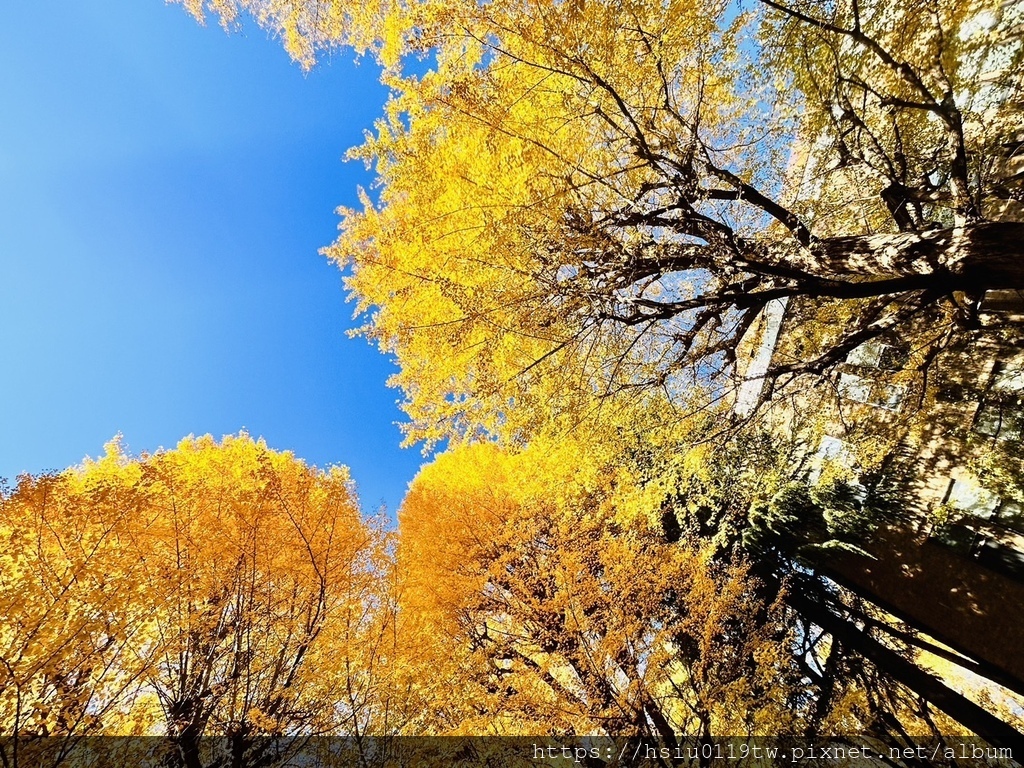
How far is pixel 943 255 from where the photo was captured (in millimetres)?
3254

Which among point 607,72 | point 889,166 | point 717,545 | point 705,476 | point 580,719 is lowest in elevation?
point 580,719

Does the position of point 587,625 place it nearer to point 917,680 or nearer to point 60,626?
point 917,680

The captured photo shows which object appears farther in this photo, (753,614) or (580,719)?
(753,614)

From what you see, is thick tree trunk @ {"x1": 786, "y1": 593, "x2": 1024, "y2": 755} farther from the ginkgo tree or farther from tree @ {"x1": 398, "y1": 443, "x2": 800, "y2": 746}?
tree @ {"x1": 398, "y1": 443, "x2": 800, "y2": 746}

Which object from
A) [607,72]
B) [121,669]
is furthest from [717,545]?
[121,669]

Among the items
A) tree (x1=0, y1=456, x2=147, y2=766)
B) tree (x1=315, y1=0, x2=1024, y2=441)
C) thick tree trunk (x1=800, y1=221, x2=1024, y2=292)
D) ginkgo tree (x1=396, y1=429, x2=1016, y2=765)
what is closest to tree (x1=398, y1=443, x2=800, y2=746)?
ginkgo tree (x1=396, y1=429, x2=1016, y2=765)

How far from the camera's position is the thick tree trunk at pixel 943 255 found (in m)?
2.99

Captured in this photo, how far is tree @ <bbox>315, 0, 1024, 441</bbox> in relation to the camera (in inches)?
174

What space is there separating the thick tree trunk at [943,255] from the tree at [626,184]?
0.09 feet

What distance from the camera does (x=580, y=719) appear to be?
6.84 m

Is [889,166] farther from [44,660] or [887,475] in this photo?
[44,660]

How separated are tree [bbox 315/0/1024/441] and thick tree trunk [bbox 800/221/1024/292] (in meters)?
0.03

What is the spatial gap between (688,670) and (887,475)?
5035 mm

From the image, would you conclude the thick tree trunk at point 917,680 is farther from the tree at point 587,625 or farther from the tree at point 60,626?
the tree at point 60,626
